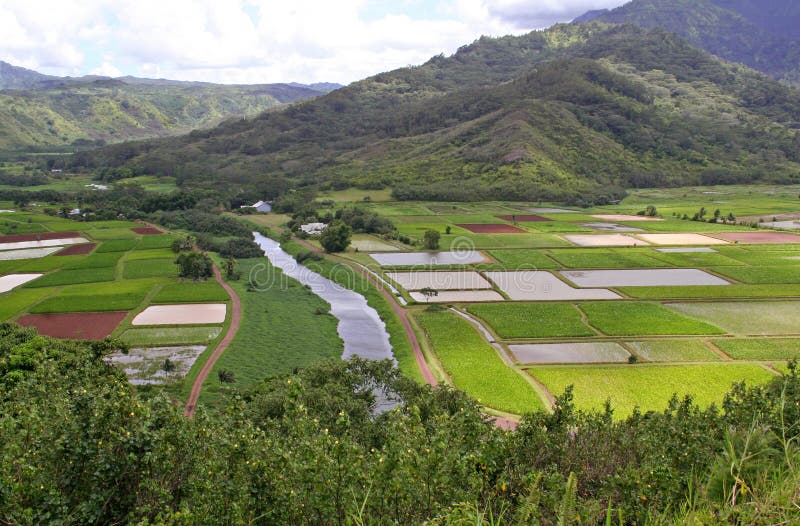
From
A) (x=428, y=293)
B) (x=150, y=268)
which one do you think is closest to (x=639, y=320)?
(x=428, y=293)

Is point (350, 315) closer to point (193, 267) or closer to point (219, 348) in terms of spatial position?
point (219, 348)

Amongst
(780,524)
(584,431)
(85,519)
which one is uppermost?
(780,524)

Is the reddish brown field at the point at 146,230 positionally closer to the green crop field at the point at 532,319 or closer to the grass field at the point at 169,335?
the grass field at the point at 169,335

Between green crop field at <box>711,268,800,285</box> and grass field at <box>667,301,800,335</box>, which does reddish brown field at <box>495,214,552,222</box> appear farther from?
grass field at <box>667,301,800,335</box>

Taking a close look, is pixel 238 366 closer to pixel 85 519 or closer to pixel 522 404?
pixel 522 404

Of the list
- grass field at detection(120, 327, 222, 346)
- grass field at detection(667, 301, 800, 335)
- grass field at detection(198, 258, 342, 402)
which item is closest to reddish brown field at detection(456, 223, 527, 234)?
grass field at detection(667, 301, 800, 335)

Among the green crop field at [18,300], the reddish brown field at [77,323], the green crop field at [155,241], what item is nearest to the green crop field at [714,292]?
the reddish brown field at [77,323]

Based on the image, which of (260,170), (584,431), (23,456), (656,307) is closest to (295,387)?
(23,456)
